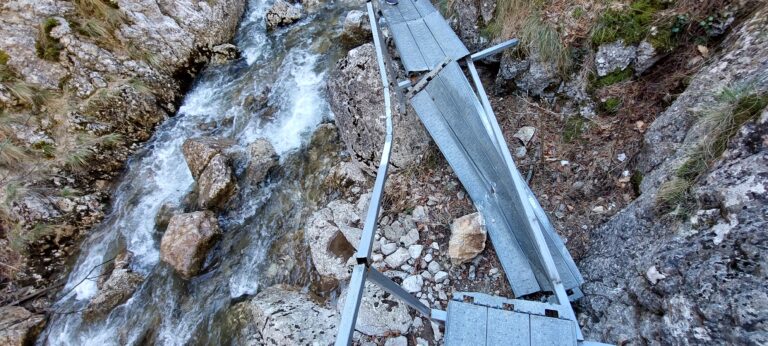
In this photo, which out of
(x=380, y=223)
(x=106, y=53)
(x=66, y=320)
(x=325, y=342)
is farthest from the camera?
(x=106, y=53)

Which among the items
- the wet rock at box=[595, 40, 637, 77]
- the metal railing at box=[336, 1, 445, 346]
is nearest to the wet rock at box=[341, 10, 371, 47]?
the wet rock at box=[595, 40, 637, 77]

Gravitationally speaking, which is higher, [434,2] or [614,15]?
[434,2]

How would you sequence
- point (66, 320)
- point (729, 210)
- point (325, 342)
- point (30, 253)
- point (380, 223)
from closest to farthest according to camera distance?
1. point (729, 210)
2. point (325, 342)
3. point (380, 223)
4. point (66, 320)
5. point (30, 253)

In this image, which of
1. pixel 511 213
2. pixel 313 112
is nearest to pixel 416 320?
pixel 511 213

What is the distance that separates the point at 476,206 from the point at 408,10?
9.60 ft

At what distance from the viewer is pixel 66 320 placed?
4789 millimetres

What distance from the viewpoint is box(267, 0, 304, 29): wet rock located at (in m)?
7.61

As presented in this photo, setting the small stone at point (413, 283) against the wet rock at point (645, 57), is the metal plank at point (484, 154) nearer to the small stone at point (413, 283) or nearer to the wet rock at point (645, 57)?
the small stone at point (413, 283)

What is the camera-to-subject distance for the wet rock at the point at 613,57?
340 cm

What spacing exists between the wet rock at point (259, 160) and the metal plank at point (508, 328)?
156 inches

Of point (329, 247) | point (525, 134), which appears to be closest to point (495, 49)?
point (525, 134)

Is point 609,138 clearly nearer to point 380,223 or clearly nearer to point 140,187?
point 380,223

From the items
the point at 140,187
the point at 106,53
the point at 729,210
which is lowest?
the point at 729,210

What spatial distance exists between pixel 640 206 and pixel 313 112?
4653 mm
